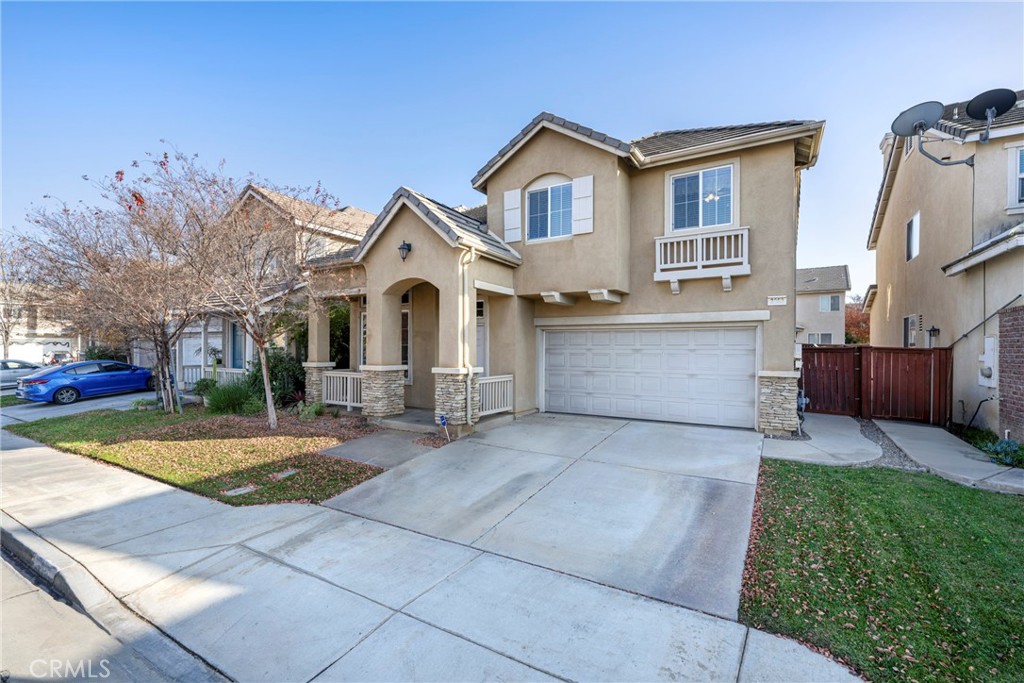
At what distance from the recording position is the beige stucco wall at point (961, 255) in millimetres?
9055

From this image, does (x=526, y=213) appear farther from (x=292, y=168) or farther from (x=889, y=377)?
(x=889, y=377)

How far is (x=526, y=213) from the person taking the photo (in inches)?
443

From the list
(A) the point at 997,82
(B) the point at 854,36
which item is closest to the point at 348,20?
(B) the point at 854,36

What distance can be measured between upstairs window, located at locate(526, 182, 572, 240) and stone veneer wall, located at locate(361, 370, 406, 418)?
4994 mm

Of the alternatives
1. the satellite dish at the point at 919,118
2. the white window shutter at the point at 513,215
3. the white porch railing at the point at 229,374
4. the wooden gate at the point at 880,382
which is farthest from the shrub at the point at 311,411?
the satellite dish at the point at 919,118

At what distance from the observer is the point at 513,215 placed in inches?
448

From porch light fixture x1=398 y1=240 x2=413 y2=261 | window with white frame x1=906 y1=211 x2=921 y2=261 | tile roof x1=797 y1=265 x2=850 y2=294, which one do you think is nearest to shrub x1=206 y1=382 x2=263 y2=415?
porch light fixture x1=398 y1=240 x2=413 y2=261

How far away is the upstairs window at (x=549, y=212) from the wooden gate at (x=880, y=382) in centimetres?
786

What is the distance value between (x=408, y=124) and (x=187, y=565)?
12314mm

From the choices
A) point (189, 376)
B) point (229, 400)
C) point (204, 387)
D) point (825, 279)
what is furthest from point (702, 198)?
point (825, 279)

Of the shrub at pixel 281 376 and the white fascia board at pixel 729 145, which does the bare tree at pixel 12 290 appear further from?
the white fascia board at pixel 729 145

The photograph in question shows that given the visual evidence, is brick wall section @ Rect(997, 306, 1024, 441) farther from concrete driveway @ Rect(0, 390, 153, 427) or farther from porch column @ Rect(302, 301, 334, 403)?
concrete driveway @ Rect(0, 390, 153, 427)

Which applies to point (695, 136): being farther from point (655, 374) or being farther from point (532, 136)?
point (655, 374)

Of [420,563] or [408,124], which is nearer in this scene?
[420,563]
